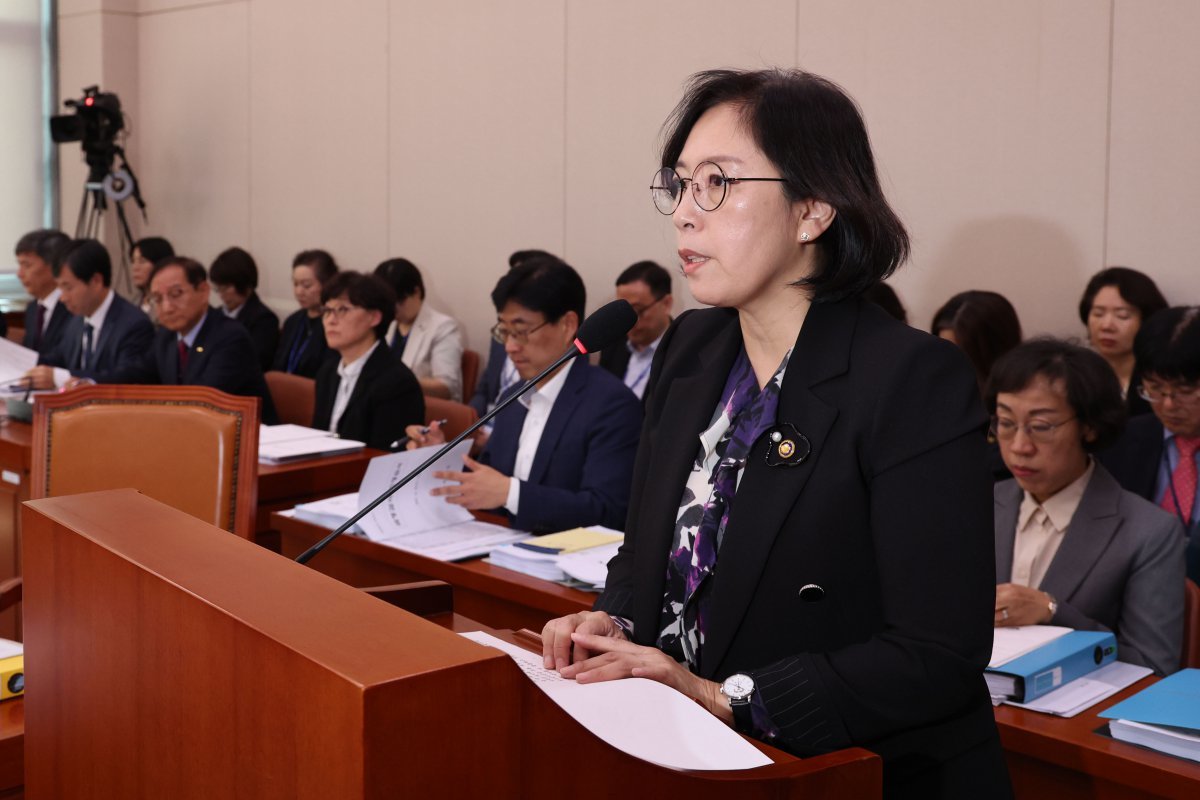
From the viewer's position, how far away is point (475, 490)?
298 centimetres

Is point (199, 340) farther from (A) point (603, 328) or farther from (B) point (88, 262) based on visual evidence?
(A) point (603, 328)

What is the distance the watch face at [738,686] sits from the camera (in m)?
1.26

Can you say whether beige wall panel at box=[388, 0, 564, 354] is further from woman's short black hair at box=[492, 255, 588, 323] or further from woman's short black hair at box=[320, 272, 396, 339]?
woman's short black hair at box=[492, 255, 588, 323]

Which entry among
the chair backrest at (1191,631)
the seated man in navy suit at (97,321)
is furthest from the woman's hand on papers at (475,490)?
the seated man in navy suit at (97,321)

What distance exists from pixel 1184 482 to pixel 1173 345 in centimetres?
45

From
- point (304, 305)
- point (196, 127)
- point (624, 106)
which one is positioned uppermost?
point (196, 127)

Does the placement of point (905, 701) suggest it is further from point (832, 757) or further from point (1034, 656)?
point (1034, 656)

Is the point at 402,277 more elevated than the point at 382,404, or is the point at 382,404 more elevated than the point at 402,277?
the point at 402,277

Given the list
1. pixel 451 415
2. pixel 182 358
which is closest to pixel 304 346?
pixel 182 358

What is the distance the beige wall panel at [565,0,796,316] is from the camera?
5.72 metres

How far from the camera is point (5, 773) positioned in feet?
5.60

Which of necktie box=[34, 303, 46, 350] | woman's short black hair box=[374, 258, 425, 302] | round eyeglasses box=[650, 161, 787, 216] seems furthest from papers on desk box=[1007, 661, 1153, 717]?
necktie box=[34, 303, 46, 350]

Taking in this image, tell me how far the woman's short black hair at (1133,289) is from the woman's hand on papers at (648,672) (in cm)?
340

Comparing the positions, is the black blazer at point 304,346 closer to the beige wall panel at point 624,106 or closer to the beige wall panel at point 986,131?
the beige wall panel at point 624,106
